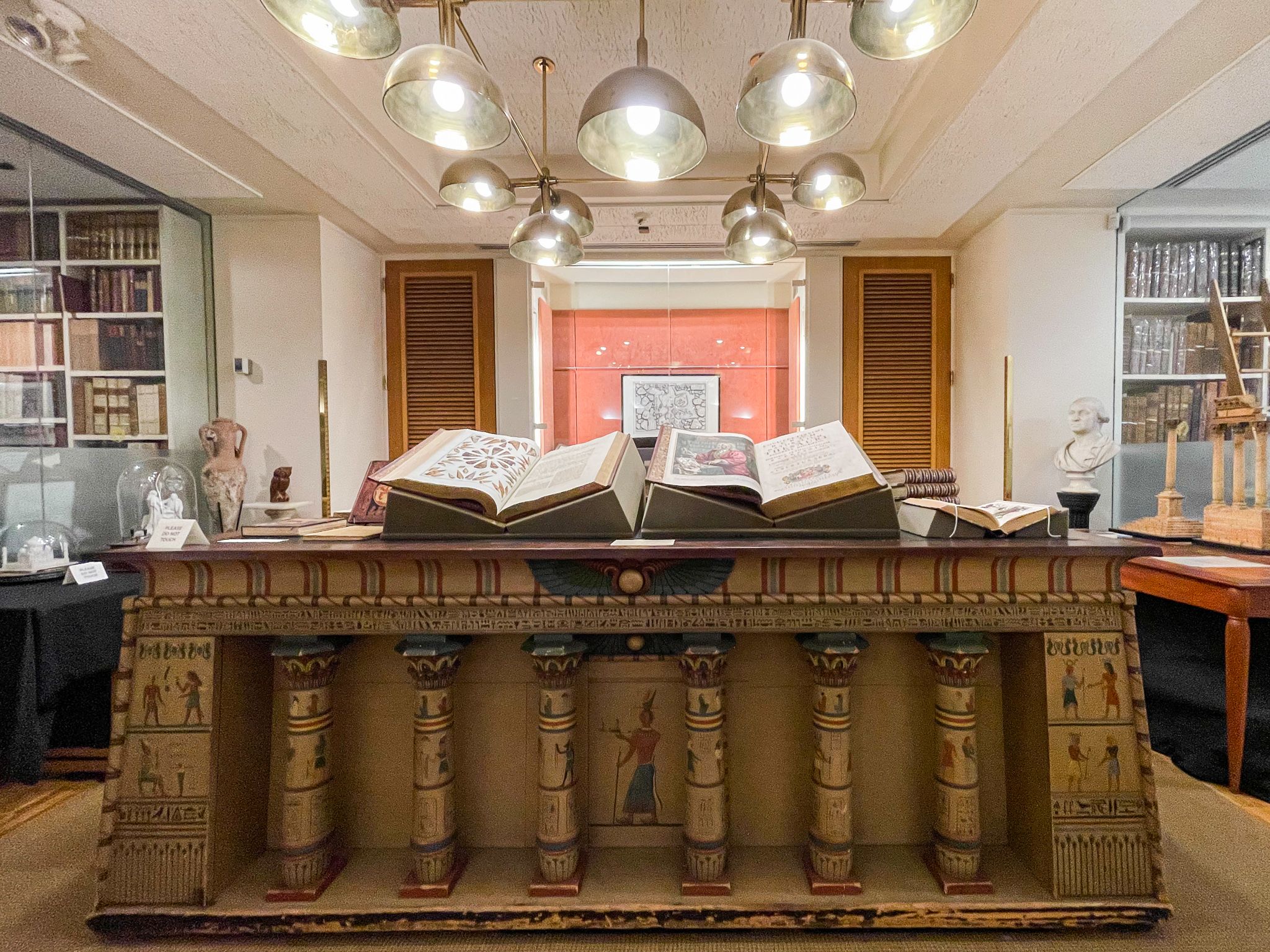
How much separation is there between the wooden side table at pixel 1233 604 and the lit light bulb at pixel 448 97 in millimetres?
2262

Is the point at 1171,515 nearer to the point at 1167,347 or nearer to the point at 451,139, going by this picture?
the point at 1167,347

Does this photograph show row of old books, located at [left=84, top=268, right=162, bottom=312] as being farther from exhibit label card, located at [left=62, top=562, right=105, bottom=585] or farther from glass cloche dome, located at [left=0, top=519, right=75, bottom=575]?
exhibit label card, located at [left=62, top=562, right=105, bottom=585]

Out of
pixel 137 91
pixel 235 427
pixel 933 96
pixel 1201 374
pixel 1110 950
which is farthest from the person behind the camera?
pixel 1201 374

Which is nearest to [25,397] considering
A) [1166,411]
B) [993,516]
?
[993,516]

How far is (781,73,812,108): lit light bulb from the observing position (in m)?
1.26

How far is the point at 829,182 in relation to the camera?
1990 millimetres

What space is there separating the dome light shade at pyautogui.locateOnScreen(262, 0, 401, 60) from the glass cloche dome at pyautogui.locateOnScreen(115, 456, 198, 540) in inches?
85.4

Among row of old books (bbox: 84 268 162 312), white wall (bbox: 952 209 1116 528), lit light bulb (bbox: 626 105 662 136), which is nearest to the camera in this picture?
lit light bulb (bbox: 626 105 662 136)

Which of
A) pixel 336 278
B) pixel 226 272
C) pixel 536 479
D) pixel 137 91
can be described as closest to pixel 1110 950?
pixel 536 479

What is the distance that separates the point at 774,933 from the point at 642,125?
68.2 inches

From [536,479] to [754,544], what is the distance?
0.46 metres

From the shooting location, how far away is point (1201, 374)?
3324mm

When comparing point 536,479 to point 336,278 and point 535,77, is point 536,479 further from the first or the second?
point 336,278

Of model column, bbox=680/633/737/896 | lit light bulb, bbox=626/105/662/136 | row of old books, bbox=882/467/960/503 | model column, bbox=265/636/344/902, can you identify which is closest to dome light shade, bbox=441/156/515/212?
lit light bulb, bbox=626/105/662/136
